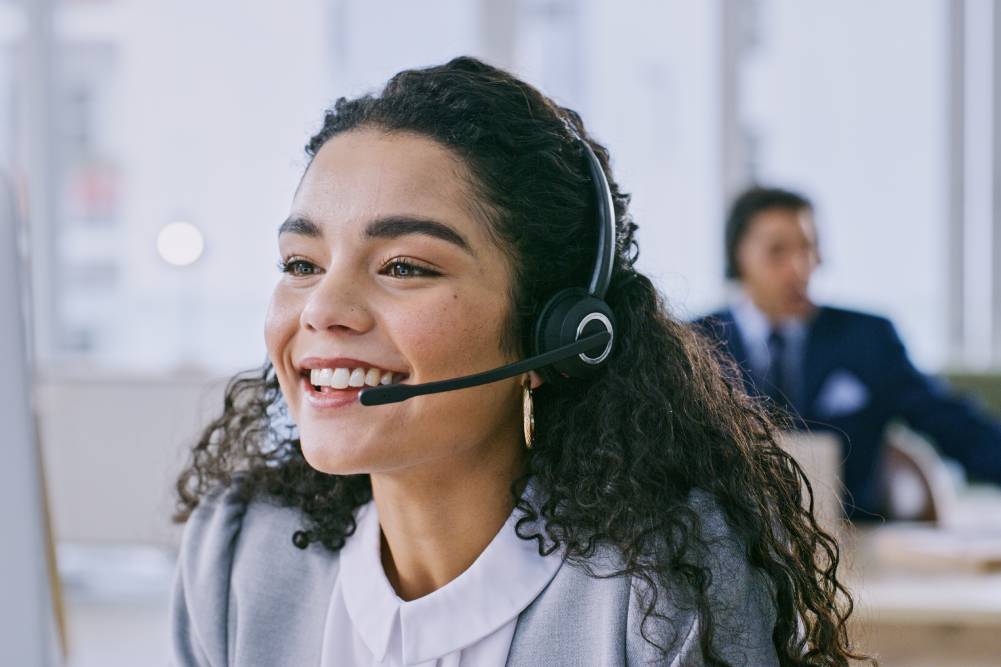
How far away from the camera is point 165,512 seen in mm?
2217

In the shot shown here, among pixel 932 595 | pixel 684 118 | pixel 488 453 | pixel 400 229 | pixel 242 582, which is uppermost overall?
pixel 684 118

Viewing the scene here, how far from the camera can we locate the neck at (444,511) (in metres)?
1.00

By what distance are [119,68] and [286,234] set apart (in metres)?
4.19

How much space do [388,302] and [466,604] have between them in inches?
11.4

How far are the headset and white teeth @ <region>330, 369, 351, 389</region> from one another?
9 centimetres

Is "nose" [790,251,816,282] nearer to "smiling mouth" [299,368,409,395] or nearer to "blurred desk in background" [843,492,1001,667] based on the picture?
"blurred desk in background" [843,492,1001,667]

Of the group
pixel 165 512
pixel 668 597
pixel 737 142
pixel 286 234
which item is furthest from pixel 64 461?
pixel 737 142

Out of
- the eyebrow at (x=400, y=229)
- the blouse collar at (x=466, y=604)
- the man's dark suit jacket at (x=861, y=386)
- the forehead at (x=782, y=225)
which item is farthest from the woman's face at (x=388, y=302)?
the forehead at (x=782, y=225)

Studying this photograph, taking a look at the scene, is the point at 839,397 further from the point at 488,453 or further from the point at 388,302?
the point at 388,302

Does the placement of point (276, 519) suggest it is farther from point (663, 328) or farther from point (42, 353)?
point (42, 353)

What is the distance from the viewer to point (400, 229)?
926 mm

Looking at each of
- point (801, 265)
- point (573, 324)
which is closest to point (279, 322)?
point (573, 324)

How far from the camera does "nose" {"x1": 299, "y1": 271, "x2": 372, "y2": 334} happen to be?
900mm

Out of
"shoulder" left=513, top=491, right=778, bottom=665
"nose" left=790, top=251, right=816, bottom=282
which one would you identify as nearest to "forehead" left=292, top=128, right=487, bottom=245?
"shoulder" left=513, top=491, right=778, bottom=665
